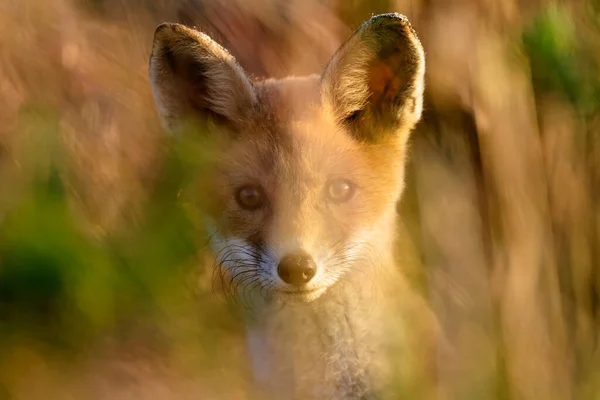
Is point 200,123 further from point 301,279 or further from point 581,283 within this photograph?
point 581,283

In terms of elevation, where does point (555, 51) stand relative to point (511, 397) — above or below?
above

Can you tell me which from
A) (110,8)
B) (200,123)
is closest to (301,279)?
(200,123)

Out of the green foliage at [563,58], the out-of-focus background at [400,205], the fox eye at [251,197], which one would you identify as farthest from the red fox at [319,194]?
the green foliage at [563,58]

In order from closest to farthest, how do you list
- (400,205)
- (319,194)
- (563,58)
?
(563,58), (319,194), (400,205)

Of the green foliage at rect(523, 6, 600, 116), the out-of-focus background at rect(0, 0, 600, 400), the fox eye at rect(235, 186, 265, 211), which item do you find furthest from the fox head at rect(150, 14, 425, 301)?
the green foliage at rect(523, 6, 600, 116)

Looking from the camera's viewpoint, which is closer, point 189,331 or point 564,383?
point 189,331

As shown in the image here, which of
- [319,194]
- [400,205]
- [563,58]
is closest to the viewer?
[563,58]

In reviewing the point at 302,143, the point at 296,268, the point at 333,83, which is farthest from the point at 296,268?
the point at 333,83

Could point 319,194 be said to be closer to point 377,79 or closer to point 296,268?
point 296,268

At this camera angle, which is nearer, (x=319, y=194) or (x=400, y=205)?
(x=319, y=194)
